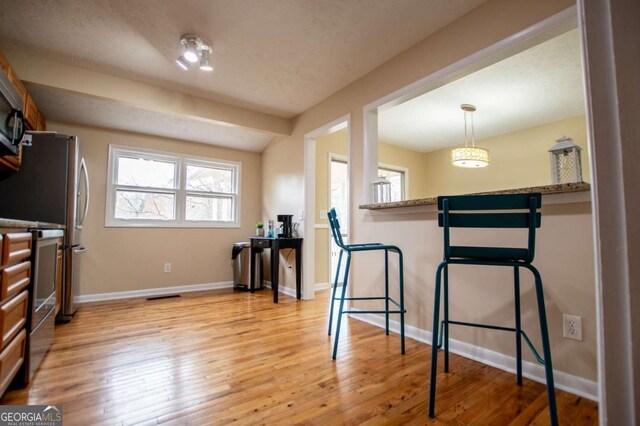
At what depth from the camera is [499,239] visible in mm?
1888

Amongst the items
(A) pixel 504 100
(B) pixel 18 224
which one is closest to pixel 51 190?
(B) pixel 18 224

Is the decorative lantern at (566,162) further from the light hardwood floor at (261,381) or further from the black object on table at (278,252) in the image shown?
the black object on table at (278,252)

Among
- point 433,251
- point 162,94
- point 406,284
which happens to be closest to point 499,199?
point 433,251

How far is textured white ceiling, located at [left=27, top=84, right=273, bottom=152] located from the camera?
3.08m

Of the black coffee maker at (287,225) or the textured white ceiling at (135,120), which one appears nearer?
the textured white ceiling at (135,120)

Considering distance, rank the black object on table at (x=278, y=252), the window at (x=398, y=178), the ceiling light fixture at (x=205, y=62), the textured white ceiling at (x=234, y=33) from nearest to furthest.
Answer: the textured white ceiling at (x=234, y=33) → the ceiling light fixture at (x=205, y=62) → the black object on table at (x=278, y=252) → the window at (x=398, y=178)

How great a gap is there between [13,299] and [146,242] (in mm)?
2647

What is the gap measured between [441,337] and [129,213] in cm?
384

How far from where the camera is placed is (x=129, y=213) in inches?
154

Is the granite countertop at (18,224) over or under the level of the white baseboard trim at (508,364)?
over

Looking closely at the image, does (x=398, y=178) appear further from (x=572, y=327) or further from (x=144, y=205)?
(x=572, y=327)

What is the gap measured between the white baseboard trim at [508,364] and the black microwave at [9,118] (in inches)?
115

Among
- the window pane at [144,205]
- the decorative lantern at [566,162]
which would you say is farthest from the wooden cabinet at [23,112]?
the decorative lantern at [566,162]

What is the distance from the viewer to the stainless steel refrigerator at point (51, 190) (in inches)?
96.2
